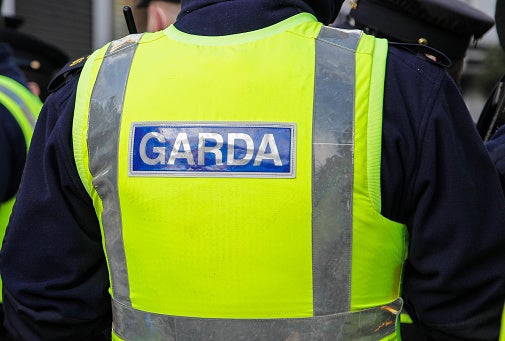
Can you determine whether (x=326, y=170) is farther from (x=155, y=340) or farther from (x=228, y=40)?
(x=155, y=340)

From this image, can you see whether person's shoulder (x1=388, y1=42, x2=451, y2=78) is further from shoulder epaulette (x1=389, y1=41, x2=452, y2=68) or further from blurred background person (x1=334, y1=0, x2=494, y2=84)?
blurred background person (x1=334, y1=0, x2=494, y2=84)

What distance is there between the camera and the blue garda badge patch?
4.70 feet

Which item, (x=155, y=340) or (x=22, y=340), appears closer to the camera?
(x=155, y=340)

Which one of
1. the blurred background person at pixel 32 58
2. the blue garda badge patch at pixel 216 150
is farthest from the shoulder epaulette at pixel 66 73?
the blurred background person at pixel 32 58

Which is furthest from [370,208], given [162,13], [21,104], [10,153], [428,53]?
[162,13]

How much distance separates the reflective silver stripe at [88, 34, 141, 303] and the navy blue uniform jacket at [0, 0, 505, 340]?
0.26 feet

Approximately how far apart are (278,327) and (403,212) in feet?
1.14

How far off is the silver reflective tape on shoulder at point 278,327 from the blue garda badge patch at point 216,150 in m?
0.31

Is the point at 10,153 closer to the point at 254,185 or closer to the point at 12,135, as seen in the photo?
the point at 12,135

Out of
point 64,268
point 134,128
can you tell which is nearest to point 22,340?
point 64,268

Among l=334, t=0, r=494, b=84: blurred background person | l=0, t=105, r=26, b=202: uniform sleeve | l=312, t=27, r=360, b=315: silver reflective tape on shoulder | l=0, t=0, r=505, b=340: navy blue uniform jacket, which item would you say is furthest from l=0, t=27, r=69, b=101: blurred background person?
l=312, t=27, r=360, b=315: silver reflective tape on shoulder

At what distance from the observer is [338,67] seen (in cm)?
147

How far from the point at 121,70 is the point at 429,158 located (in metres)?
0.68

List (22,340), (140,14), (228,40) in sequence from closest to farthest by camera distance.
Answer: (228,40), (22,340), (140,14)
